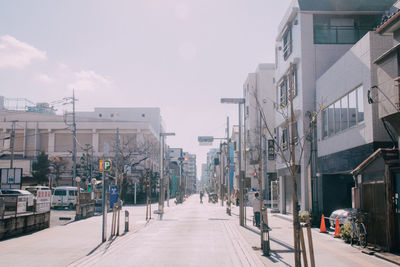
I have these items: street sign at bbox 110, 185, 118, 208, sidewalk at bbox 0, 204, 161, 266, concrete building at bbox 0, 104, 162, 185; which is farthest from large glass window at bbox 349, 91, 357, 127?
concrete building at bbox 0, 104, 162, 185

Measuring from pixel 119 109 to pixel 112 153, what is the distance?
30176mm

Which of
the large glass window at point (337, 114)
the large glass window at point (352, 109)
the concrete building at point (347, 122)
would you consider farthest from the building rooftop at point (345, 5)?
the large glass window at point (352, 109)

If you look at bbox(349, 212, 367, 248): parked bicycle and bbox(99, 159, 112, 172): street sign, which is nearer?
bbox(349, 212, 367, 248): parked bicycle

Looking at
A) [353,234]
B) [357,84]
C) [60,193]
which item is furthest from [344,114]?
[60,193]

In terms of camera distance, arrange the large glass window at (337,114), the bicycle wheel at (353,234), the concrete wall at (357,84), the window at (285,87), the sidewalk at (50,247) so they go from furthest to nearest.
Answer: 1. the window at (285,87)
2. the large glass window at (337,114)
3. the concrete wall at (357,84)
4. the bicycle wheel at (353,234)
5. the sidewalk at (50,247)

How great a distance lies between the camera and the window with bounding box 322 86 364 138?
60.3 ft

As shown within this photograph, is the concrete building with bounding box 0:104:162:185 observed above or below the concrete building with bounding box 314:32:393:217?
above

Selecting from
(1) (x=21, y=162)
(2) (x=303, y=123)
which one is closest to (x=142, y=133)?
(1) (x=21, y=162)

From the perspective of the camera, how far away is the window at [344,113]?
1839 cm

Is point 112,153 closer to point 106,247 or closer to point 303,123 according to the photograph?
point 303,123

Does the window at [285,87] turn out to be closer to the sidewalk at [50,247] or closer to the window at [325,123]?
the window at [325,123]

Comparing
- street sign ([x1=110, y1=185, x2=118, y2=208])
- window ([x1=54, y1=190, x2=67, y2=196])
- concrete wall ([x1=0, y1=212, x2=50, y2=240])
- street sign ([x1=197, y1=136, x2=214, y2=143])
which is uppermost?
street sign ([x1=197, y1=136, x2=214, y2=143])

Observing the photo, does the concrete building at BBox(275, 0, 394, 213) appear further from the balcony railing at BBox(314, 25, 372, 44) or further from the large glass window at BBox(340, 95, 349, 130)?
the large glass window at BBox(340, 95, 349, 130)

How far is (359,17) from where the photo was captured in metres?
25.7
